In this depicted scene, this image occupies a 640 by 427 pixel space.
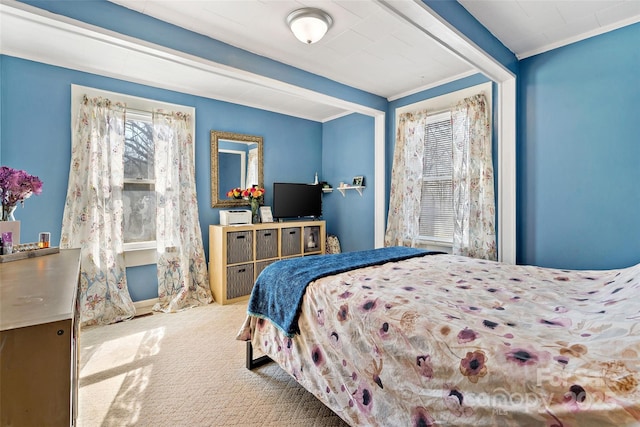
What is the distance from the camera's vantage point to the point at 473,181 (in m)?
3.09

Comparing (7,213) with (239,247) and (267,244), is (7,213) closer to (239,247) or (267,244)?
(239,247)

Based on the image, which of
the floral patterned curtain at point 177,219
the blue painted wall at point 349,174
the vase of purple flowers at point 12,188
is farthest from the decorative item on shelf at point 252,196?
the vase of purple flowers at point 12,188

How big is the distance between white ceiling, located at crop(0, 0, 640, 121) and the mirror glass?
0.73m

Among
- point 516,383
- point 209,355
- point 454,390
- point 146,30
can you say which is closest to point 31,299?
point 454,390

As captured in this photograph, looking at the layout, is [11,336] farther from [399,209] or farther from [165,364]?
[399,209]

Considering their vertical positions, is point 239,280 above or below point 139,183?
below

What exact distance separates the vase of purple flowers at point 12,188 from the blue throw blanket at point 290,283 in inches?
58.1

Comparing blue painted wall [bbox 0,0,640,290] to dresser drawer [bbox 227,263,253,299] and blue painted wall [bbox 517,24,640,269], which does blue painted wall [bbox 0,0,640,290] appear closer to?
blue painted wall [bbox 517,24,640,269]

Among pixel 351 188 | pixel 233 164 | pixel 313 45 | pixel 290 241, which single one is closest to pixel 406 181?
pixel 351 188

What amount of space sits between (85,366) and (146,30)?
2446 millimetres

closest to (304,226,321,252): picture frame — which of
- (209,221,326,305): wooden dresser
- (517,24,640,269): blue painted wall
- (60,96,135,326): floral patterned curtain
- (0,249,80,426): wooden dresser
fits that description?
(209,221,326,305): wooden dresser

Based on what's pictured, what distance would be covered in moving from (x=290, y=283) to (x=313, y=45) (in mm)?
2039

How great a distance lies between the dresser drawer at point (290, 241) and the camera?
412 centimetres

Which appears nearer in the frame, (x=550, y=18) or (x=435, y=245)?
(x=550, y=18)
